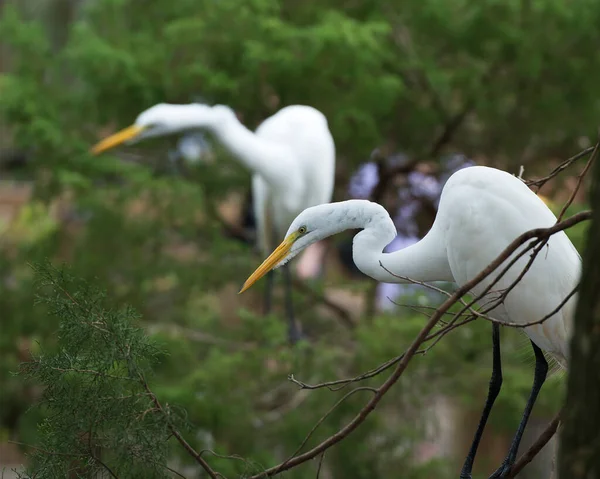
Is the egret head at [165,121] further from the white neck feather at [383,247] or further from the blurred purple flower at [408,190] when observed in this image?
the white neck feather at [383,247]

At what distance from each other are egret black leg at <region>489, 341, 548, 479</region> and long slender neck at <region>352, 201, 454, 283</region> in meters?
0.24

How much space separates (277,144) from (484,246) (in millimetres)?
2455

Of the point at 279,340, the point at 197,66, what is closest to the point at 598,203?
the point at 279,340

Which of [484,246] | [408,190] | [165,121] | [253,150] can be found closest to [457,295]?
[484,246]

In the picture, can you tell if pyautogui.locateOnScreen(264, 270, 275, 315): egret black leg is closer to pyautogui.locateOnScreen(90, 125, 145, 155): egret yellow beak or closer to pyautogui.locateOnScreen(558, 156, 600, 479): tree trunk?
pyautogui.locateOnScreen(90, 125, 145, 155): egret yellow beak

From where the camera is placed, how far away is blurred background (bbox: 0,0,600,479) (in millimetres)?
4512

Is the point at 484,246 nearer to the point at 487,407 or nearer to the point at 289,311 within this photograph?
the point at 487,407

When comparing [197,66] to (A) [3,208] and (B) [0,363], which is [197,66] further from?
(A) [3,208]

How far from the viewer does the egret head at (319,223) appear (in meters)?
1.95

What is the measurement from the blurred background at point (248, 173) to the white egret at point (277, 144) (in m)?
0.43

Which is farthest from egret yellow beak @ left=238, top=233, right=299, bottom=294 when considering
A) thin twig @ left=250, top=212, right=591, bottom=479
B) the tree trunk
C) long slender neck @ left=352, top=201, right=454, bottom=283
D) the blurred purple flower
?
the blurred purple flower

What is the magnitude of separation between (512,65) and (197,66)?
1.55 metres

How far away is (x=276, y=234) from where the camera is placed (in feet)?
14.8

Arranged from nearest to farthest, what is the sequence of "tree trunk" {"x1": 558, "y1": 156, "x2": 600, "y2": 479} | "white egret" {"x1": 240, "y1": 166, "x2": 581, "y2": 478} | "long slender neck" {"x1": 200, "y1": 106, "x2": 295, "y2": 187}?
"tree trunk" {"x1": 558, "y1": 156, "x2": 600, "y2": 479} → "white egret" {"x1": 240, "y1": 166, "x2": 581, "y2": 478} → "long slender neck" {"x1": 200, "y1": 106, "x2": 295, "y2": 187}
